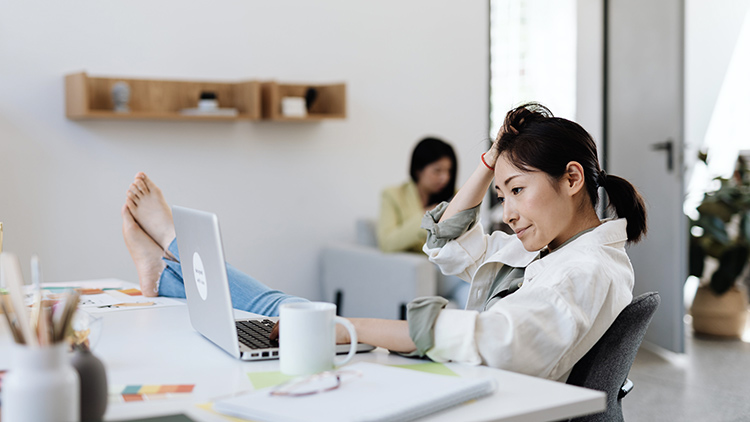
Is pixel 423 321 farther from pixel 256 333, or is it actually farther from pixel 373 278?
pixel 373 278

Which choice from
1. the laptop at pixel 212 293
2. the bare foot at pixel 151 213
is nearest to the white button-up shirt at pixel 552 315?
the laptop at pixel 212 293

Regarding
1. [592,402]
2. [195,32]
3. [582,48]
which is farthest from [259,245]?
[592,402]

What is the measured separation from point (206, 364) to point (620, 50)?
381 centimetres

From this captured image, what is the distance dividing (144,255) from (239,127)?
1727 mm

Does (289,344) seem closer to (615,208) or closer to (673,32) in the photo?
(615,208)

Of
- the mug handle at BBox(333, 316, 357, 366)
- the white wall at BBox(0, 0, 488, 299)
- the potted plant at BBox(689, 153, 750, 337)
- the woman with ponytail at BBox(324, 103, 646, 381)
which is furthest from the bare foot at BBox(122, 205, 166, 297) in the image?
the potted plant at BBox(689, 153, 750, 337)

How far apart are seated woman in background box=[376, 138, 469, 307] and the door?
1.00m

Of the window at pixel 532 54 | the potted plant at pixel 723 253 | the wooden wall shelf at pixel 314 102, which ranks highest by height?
the window at pixel 532 54

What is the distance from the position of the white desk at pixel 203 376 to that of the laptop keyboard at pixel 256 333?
0.05 meters

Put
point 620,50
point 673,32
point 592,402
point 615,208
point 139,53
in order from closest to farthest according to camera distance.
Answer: point 592,402 < point 615,208 < point 139,53 < point 673,32 < point 620,50

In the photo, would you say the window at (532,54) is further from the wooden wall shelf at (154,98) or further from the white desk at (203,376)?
the white desk at (203,376)

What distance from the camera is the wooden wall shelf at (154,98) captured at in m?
3.14

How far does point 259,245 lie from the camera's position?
3799 mm

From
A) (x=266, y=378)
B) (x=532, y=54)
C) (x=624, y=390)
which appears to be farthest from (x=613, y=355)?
(x=532, y=54)
